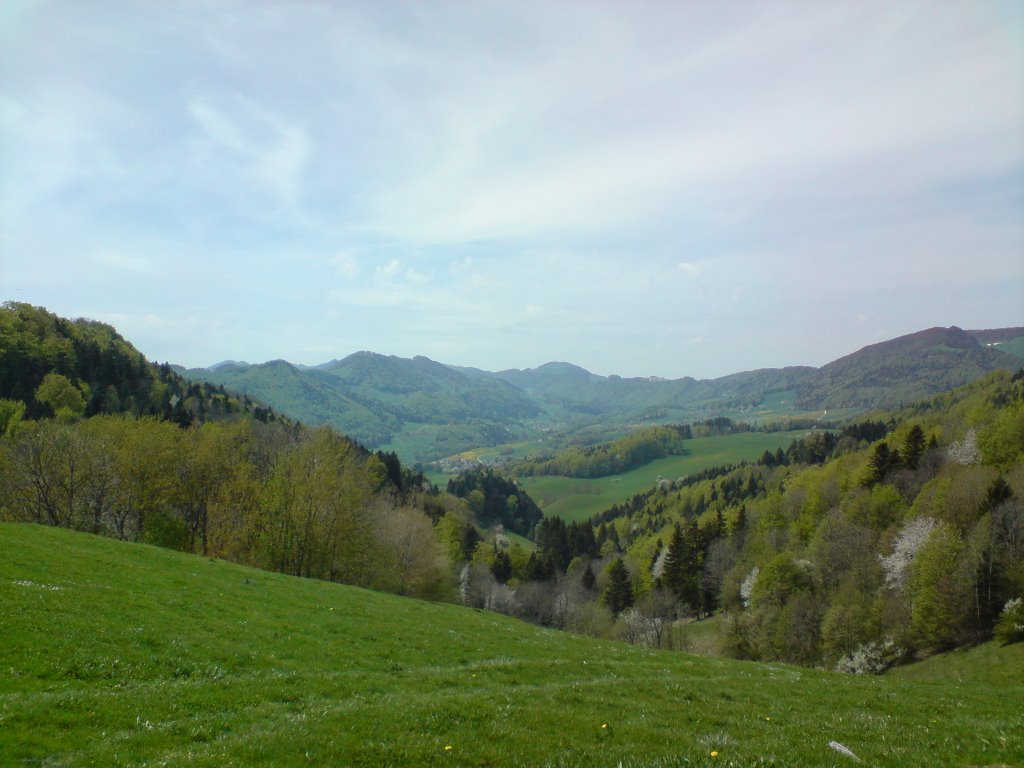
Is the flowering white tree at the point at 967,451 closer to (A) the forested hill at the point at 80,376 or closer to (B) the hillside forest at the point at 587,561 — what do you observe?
(B) the hillside forest at the point at 587,561

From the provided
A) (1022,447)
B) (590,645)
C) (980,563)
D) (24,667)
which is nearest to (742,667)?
(590,645)

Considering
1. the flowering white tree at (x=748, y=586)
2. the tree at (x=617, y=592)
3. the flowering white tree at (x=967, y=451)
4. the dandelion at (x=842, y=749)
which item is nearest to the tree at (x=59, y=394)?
the tree at (x=617, y=592)

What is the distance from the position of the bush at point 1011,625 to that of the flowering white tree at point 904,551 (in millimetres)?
14259

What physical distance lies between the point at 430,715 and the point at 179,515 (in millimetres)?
63897

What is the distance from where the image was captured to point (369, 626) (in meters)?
27.6

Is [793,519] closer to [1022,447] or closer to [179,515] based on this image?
[1022,447]

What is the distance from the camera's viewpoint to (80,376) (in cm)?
12306

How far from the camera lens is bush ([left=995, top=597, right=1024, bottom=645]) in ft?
167

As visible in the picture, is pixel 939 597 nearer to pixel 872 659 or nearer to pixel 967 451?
pixel 872 659

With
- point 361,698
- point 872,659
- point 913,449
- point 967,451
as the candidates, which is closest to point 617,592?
point 872,659

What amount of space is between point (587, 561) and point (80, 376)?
12539 centimetres

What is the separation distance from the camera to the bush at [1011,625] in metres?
50.8

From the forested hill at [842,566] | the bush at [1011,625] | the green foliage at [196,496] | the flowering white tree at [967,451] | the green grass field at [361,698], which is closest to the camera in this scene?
the green grass field at [361,698]

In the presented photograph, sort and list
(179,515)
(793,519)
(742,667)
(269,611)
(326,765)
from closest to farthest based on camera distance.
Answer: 1. (326,765)
2. (269,611)
3. (742,667)
4. (179,515)
5. (793,519)
